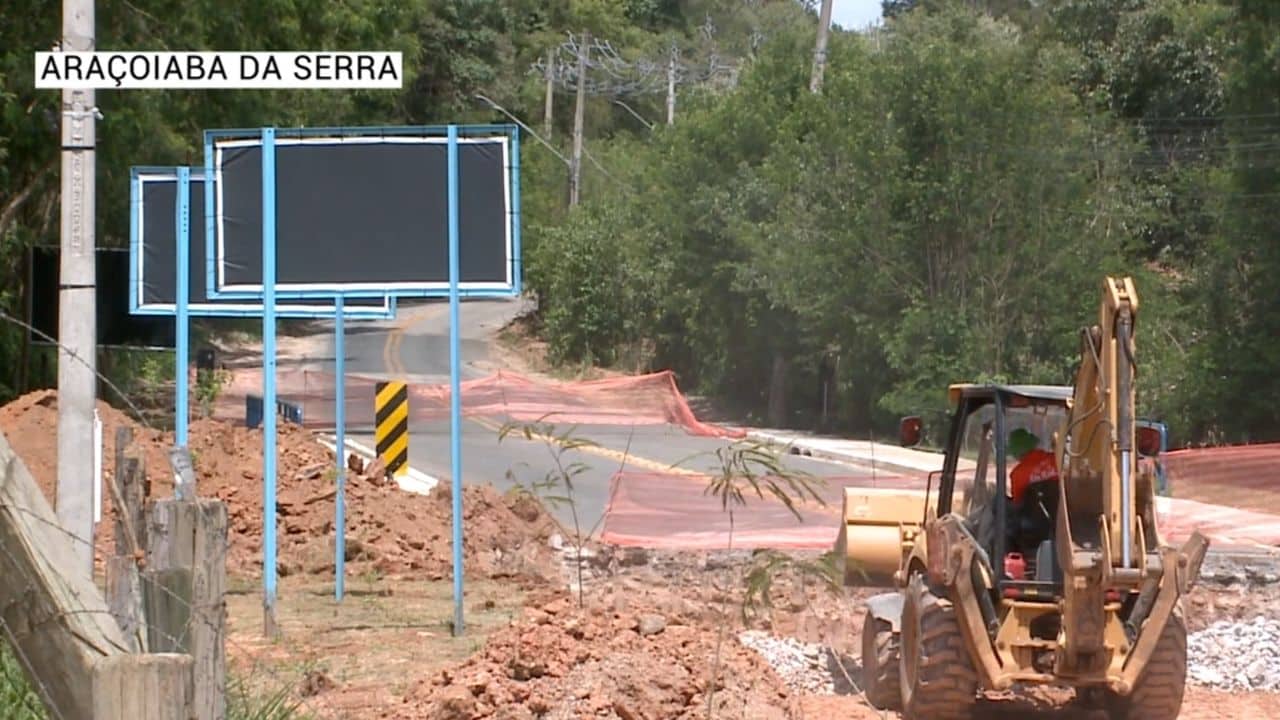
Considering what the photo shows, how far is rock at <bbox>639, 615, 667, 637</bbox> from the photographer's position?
28.7 feet

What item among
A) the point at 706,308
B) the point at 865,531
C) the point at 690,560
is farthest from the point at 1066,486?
the point at 706,308

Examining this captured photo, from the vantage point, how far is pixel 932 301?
1332 inches

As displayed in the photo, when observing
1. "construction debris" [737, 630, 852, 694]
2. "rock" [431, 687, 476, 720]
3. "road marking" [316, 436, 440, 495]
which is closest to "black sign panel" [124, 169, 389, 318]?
"construction debris" [737, 630, 852, 694]

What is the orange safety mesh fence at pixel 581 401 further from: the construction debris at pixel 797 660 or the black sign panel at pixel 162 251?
the construction debris at pixel 797 660

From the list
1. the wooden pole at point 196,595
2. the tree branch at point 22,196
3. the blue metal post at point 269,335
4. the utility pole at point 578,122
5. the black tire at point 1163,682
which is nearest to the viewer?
the wooden pole at point 196,595

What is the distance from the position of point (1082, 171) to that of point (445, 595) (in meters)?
21.6

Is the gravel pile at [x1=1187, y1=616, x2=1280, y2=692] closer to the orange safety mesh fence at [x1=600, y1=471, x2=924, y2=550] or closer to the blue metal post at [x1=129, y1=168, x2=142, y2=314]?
the orange safety mesh fence at [x1=600, y1=471, x2=924, y2=550]

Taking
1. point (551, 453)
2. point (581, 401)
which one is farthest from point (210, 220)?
point (581, 401)

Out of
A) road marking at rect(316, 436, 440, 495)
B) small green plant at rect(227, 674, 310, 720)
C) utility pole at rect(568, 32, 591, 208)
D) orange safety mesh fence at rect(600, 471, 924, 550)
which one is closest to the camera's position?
small green plant at rect(227, 674, 310, 720)

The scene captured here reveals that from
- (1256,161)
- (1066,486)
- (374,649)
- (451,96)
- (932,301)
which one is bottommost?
(374,649)

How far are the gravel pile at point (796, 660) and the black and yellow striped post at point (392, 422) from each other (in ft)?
14.7

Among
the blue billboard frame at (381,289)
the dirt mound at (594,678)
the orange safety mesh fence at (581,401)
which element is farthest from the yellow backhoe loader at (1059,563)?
the orange safety mesh fence at (581,401)

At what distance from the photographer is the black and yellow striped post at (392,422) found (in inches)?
647

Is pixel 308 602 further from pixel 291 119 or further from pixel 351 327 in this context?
pixel 351 327
